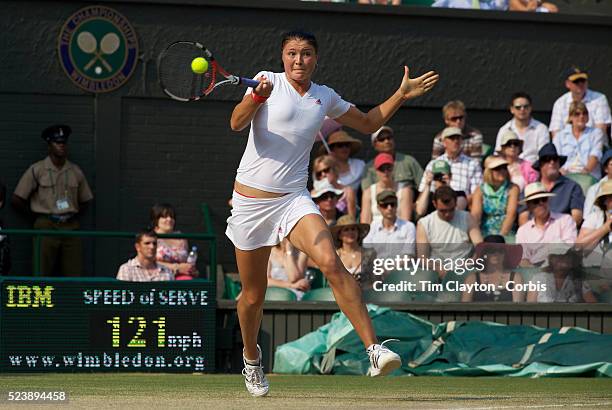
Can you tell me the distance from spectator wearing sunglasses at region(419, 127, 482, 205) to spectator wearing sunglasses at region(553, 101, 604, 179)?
1196mm

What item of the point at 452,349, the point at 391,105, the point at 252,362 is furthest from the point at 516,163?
the point at 252,362

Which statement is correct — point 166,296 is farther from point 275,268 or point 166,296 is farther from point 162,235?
point 275,268

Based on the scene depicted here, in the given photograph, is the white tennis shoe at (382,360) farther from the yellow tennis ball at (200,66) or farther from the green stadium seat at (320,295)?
the green stadium seat at (320,295)

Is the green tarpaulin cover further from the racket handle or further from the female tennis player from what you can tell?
the racket handle

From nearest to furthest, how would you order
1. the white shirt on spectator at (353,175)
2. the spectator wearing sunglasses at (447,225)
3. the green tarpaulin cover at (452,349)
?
the green tarpaulin cover at (452,349), the spectator wearing sunglasses at (447,225), the white shirt on spectator at (353,175)

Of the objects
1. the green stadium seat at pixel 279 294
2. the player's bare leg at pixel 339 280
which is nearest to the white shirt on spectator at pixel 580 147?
the green stadium seat at pixel 279 294

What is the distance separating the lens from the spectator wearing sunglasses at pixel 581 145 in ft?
47.7

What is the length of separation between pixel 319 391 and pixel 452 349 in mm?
3603

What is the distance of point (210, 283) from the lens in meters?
12.2

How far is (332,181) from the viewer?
13.8m

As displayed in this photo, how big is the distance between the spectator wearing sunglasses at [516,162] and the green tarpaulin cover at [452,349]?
2.34 metres

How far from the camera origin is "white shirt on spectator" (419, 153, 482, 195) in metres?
13.9

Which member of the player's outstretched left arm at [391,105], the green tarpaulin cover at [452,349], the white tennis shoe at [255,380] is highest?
the player's outstretched left arm at [391,105]

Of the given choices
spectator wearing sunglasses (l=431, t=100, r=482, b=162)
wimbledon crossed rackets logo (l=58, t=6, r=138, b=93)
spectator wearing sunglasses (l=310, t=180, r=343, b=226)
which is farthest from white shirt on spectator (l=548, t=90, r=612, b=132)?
wimbledon crossed rackets logo (l=58, t=6, r=138, b=93)
